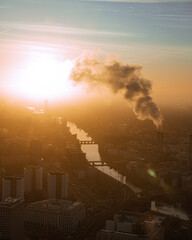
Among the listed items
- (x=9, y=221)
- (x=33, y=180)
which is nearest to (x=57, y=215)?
(x=9, y=221)

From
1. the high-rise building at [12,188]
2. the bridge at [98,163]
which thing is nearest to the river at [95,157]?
the bridge at [98,163]

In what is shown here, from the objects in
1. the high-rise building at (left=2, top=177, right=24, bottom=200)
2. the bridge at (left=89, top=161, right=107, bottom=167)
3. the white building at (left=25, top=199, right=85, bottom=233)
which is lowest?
the white building at (left=25, top=199, right=85, bottom=233)

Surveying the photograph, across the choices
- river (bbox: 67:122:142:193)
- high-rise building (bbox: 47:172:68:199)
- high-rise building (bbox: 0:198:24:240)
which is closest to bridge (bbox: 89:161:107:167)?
river (bbox: 67:122:142:193)

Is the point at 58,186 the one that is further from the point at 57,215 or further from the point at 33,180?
the point at 57,215

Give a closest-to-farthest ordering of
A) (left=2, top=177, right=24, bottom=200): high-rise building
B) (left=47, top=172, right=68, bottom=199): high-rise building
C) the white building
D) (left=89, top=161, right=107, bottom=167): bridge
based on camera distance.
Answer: the white building, (left=2, top=177, right=24, bottom=200): high-rise building, (left=47, top=172, right=68, bottom=199): high-rise building, (left=89, top=161, right=107, bottom=167): bridge

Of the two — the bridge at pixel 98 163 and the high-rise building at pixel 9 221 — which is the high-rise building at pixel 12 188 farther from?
the bridge at pixel 98 163

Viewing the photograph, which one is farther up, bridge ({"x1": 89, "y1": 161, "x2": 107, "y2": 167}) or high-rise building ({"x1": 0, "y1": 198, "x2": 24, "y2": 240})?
bridge ({"x1": 89, "y1": 161, "x2": 107, "y2": 167})

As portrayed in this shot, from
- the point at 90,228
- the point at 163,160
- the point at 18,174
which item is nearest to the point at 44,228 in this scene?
the point at 90,228

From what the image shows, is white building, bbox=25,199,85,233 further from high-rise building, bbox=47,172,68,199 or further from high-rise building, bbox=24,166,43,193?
high-rise building, bbox=24,166,43,193
